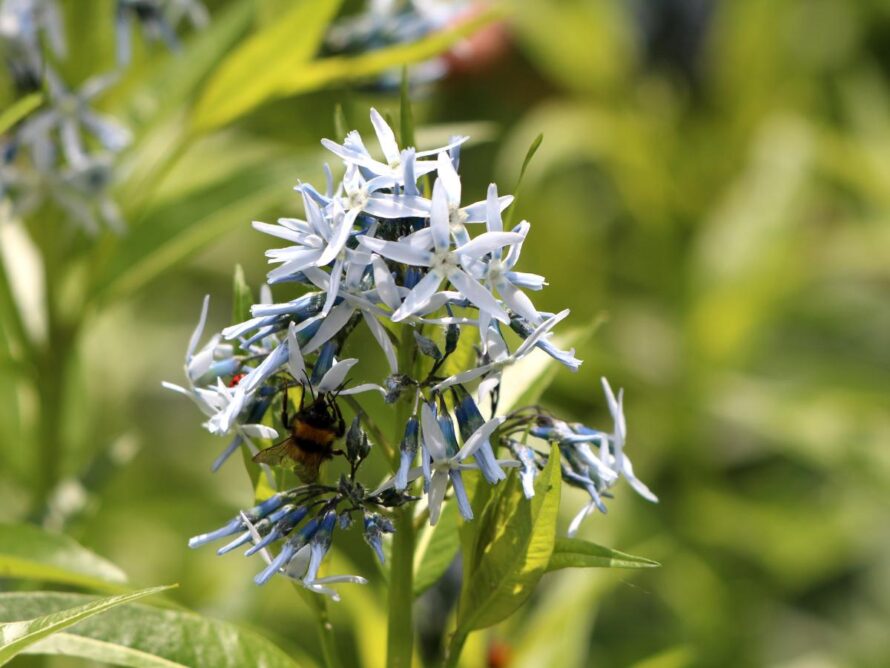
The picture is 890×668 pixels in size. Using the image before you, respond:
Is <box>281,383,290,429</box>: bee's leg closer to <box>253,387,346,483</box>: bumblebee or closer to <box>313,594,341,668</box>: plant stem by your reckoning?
<box>253,387,346,483</box>: bumblebee

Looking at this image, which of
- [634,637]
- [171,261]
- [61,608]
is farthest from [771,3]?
[61,608]

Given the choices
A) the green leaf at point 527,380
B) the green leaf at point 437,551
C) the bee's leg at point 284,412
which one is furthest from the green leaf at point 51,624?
the green leaf at point 527,380

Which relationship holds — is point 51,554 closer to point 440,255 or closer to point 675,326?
point 440,255

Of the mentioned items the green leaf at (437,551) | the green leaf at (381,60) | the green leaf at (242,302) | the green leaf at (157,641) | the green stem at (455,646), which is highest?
the green leaf at (242,302)

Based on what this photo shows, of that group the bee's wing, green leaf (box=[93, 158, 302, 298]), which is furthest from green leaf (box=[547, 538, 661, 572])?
green leaf (box=[93, 158, 302, 298])

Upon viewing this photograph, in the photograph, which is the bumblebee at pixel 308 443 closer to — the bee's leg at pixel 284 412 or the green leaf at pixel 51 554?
the bee's leg at pixel 284 412

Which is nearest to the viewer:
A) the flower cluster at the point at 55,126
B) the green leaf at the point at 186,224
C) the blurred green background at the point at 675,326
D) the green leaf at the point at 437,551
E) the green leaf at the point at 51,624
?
the green leaf at the point at 51,624
